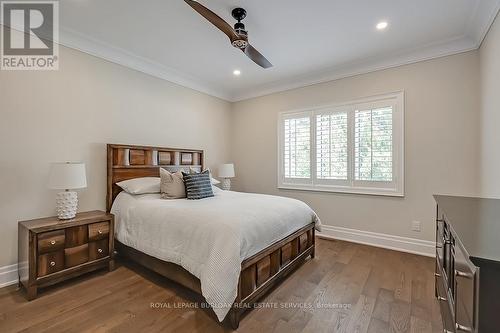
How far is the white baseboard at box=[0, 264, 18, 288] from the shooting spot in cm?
235

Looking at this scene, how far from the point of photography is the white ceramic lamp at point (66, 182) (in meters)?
2.31

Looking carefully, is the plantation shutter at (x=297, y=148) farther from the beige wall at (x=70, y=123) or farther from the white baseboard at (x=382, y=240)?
the beige wall at (x=70, y=123)

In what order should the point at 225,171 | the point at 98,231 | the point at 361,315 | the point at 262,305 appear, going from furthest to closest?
the point at 225,171 → the point at 98,231 → the point at 262,305 → the point at 361,315

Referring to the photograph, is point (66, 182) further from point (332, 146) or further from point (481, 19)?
point (481, 19)

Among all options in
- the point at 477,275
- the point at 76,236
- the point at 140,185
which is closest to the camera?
the point at 477,275

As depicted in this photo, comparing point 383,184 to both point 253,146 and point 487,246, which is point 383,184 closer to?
point 253,146

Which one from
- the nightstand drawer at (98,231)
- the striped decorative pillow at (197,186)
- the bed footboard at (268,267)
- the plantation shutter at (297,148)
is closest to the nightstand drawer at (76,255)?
the nightstand drawer at (98,231)

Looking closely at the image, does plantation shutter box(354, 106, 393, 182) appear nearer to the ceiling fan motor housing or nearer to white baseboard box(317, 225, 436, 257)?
white baseboard box(317, 225, 436, 257)

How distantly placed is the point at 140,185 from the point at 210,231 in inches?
59.9

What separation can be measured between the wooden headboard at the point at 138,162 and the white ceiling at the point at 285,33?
4.01ft

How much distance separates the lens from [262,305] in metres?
2.06

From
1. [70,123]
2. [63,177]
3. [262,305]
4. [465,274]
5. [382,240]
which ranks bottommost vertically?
[262,305]

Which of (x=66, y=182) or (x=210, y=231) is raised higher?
(x=66, y=182)

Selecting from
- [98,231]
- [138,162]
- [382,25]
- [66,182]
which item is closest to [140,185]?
[138,162]
